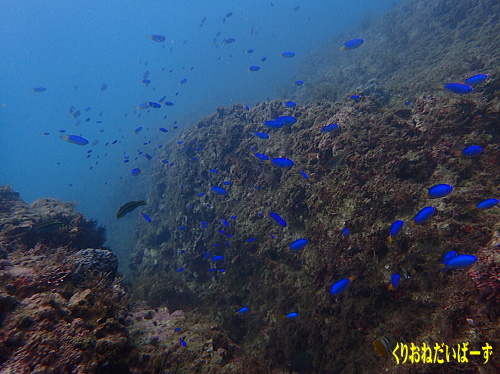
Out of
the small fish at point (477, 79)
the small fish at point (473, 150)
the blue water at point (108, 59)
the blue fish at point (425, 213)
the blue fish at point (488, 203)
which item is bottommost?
the blue fish at point (488, 203)

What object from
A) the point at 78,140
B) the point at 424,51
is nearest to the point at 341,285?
the point at 78,140

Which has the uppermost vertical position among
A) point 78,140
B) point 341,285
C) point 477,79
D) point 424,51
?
point 424,51

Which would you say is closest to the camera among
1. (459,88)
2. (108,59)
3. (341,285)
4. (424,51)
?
(341,285)

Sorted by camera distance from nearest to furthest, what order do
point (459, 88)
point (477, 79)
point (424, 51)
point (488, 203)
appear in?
point (488, 203) < point (459, 88) < point (477, 79) < point (424, 51)

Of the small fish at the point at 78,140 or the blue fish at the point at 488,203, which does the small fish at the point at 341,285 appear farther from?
the small fish at the point at 78,140

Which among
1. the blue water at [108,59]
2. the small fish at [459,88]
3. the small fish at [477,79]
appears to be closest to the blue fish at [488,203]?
the small fish at [459,88]

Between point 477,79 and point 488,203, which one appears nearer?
point 488,203

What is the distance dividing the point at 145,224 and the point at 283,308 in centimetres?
1392

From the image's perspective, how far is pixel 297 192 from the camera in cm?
566

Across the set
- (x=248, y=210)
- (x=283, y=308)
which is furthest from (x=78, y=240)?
(x=283, y=308)

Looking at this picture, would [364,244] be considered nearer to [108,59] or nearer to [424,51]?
[424,51]

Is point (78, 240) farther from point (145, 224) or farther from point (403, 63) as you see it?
point (403, 63)

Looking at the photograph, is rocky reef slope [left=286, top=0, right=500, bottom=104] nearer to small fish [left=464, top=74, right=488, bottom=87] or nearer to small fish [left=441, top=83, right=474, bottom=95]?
small fish [left=464, top=74, right=488, bottom=87]

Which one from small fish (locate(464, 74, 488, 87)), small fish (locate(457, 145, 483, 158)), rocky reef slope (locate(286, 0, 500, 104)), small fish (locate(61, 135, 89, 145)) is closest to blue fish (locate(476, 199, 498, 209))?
small fish (locate(457, 145, 483, 158))
